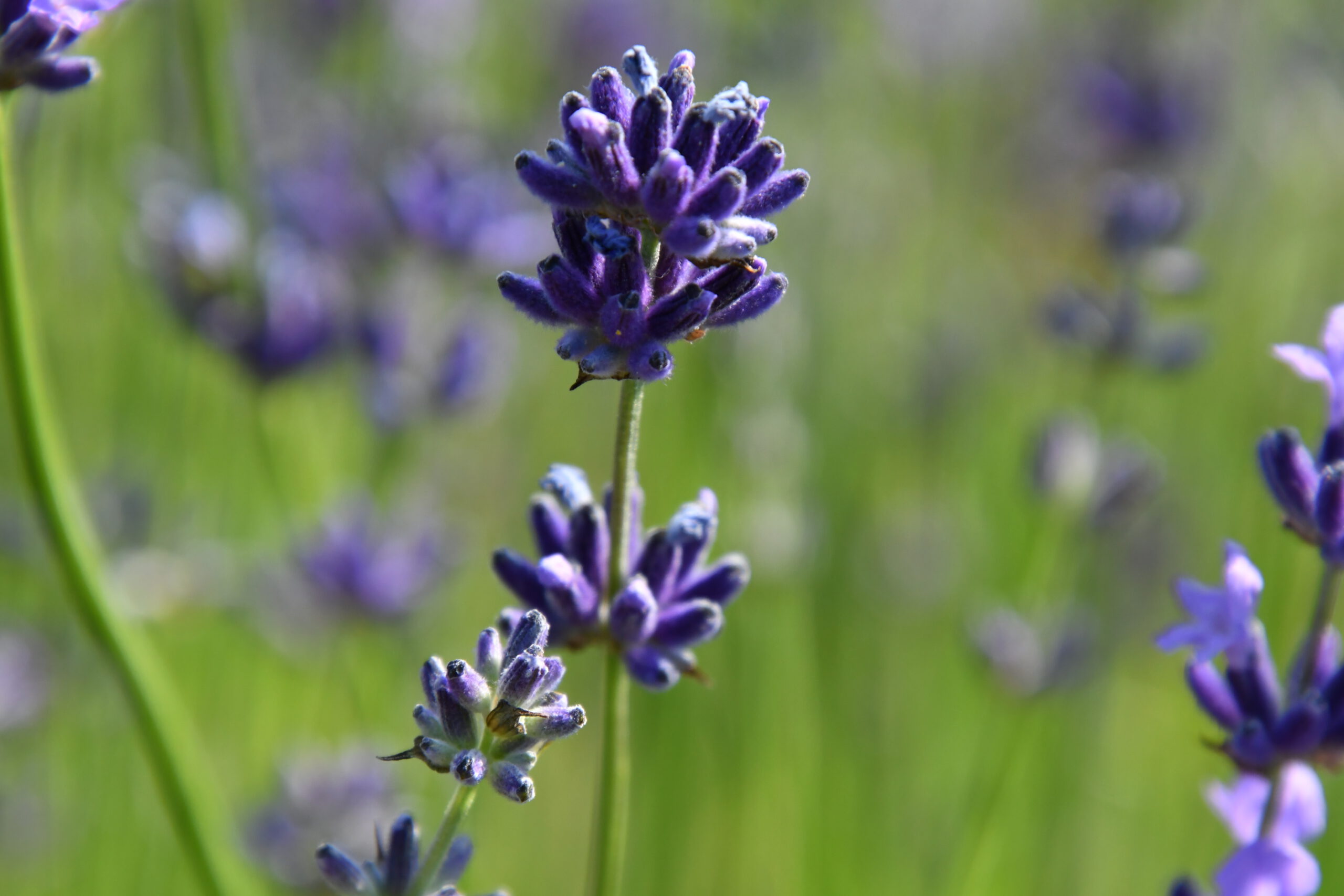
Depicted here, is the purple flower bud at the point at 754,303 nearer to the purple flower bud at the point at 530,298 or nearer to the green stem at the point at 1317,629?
the purple flower bud at the point at 530,298

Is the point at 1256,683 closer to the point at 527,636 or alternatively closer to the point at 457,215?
the point at 527,636

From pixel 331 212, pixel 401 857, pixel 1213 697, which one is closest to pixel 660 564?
pixel 401 857

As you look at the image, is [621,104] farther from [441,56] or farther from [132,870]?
[441,56]

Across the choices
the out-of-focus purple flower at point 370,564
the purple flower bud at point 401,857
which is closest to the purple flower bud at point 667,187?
the purple flower bud at point 401,857

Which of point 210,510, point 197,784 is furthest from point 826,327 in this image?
point 197,784

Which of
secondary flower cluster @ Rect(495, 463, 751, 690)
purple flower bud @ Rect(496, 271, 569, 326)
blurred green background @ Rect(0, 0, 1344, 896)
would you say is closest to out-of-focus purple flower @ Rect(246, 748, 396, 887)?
blurred green background @ Rect(0, 0, 1344, 896)

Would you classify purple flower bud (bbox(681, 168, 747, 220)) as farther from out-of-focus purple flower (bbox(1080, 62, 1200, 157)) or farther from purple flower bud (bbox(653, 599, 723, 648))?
out-of-focus purple flower (bbox(1080, 62, 1200, 157))
